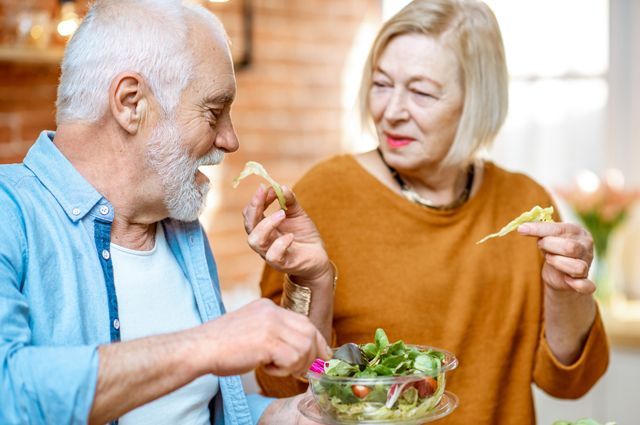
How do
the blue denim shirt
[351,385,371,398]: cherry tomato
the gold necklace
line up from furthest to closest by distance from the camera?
the gold necklace → [351,385,371,398]: cherry tomato → the blue denim shirt

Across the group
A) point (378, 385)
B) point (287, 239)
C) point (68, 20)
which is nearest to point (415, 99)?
point (287, 239)

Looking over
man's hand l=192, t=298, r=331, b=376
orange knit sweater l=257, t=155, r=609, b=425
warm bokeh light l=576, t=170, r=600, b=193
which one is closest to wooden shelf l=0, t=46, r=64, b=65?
orange knit sweater l=257, t=155, r=609, b=425

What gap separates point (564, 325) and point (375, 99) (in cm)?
72

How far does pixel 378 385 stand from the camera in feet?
4.47

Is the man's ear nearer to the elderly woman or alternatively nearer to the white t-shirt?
Result: the white t-shirt

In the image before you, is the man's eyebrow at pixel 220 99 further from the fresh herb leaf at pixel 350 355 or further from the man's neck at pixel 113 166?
the fresh herb leaf at pixel 350 355

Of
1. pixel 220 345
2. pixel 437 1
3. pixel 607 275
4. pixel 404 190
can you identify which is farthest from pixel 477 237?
pixel 607 275

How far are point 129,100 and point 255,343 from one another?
57 centimetres

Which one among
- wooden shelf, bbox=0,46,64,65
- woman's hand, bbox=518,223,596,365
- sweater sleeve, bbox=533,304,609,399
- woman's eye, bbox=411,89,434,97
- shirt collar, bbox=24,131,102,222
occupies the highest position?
wooden shelf, bbox=0,46,64,65

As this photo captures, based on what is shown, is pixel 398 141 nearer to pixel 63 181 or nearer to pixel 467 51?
pixel 467 51

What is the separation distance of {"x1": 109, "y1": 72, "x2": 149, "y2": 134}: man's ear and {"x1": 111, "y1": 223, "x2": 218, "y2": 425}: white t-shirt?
242 mm

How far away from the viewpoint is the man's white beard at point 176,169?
5.37ft

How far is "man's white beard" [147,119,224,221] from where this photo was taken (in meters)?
1.64

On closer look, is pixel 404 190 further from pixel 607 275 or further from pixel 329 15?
pixel 329 15
